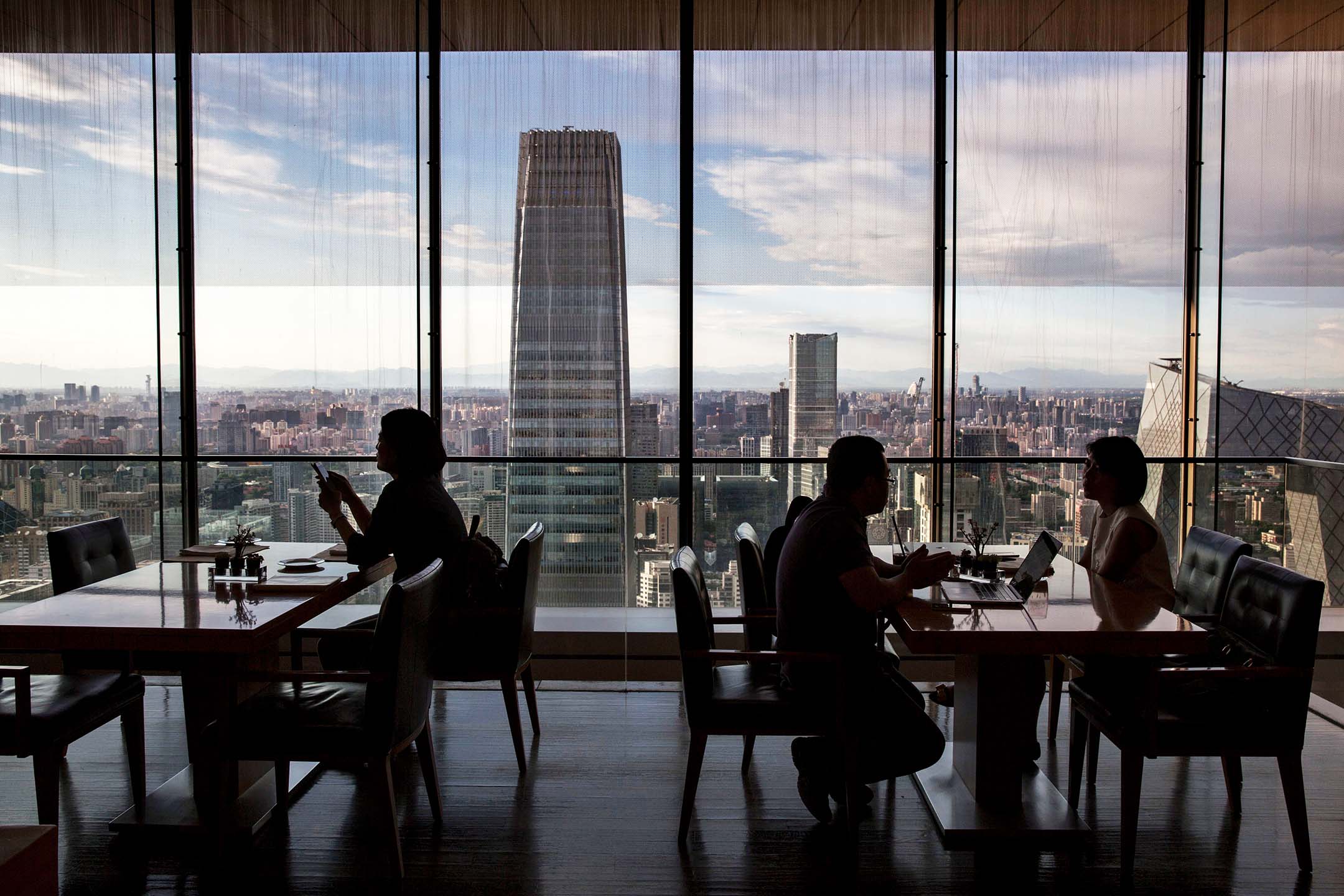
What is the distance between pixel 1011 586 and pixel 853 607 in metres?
0.69

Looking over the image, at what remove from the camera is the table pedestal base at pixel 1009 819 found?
9.65 feet

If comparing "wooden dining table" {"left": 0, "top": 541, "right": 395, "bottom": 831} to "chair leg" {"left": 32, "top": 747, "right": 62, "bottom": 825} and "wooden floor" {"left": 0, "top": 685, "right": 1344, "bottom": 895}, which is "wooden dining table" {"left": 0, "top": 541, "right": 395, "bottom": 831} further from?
"chair leg" {"left": 32, "top": 747, "right": 62, "bottom": 825}

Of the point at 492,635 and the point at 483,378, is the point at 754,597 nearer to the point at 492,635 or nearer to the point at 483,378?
the point at 492,635

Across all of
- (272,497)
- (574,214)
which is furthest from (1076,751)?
(272,497)

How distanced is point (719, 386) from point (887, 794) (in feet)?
7.00

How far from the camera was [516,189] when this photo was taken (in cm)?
478

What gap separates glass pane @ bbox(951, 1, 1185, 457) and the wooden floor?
1731 mm

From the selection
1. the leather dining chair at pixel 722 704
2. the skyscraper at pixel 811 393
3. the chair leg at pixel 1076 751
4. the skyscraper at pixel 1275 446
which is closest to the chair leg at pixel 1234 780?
the chair leg at pixel 1076 751

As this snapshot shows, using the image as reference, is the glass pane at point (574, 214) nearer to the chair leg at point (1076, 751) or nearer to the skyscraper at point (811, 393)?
the skyscraper at point (811, 393)

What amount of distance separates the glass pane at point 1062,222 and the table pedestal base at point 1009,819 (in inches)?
78.6

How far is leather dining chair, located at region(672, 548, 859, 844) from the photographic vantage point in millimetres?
2832

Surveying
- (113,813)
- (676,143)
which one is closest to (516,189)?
(676,143)

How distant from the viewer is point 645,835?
3062 millimetres

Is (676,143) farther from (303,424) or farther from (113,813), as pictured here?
(113,813)
